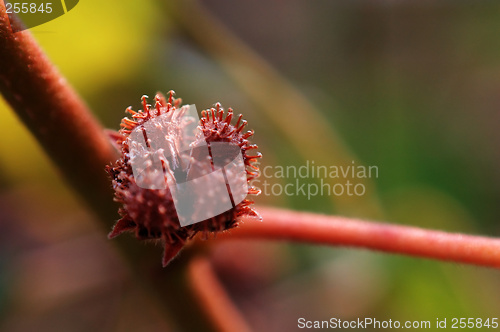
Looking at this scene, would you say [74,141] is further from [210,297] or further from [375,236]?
[375,236]

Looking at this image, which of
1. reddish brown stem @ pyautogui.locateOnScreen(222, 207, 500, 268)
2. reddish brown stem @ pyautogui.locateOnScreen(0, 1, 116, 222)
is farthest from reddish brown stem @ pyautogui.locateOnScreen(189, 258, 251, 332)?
reddish brown stem @ pyautogui.locateOnScreen(0, 1, 116, 222)

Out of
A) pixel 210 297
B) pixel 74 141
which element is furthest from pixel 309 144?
pixel 74 141

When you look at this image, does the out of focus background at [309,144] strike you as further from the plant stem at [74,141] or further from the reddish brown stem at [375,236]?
the reddish brown stem at [375,236]

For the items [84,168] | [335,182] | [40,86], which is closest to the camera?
[40,86]

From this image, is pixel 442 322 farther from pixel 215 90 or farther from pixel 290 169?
pixel 215 90

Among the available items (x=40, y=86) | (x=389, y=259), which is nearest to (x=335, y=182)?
(x=389, y=259)
